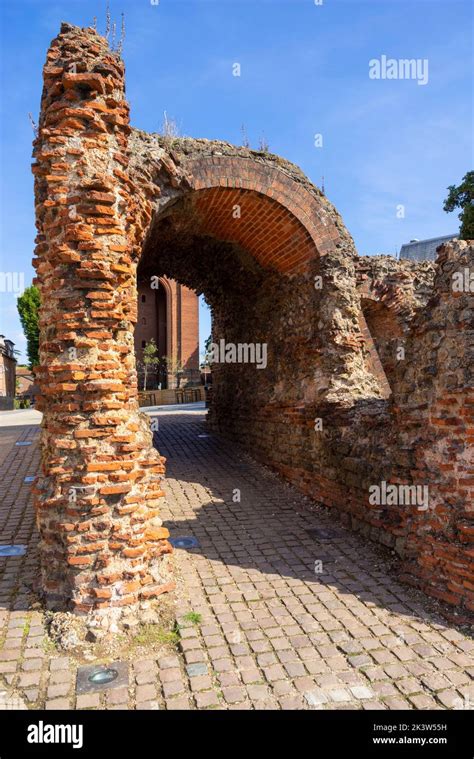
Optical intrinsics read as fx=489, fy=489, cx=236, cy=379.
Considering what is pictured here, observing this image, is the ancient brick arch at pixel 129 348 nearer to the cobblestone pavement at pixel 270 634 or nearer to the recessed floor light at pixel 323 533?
the recessed floor light at pixel 323 533

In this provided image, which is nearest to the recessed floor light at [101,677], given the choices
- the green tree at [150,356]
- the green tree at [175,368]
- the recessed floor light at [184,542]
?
the recessed floor light at [184,542]

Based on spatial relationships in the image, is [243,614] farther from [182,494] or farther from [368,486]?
[182,494]

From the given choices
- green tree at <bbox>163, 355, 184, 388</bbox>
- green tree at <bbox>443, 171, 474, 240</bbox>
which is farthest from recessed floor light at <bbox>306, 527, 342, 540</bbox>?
green tree at <bbox>163, 355, 184, 388</bbox>

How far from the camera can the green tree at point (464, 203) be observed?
17.5 meters

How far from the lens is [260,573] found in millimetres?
4785

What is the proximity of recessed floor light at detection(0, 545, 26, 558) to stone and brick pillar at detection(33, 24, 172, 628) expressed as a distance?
3.62ft

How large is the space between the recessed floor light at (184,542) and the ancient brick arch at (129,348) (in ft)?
2.76

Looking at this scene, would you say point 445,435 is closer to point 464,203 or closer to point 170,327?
point 464,203

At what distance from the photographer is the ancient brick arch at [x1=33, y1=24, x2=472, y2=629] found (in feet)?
13.5

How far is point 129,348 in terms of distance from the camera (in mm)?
4598

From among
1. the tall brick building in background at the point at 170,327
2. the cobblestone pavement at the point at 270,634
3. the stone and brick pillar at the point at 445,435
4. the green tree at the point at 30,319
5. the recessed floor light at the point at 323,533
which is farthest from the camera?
the green tree at the point at 30,319

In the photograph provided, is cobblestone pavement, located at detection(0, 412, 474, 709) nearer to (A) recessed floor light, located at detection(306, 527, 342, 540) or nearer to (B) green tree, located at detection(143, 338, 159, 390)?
(A) recessed floor light, located at detection(306, 527, 342, 540)

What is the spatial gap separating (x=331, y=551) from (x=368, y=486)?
0.88m

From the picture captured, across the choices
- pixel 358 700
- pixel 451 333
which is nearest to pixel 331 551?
pixel 358 700
